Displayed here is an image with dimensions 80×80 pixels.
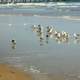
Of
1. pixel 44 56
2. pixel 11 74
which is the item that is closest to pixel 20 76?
pixel 11 74

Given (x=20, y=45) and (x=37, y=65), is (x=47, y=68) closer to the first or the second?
(x=37, y=65)

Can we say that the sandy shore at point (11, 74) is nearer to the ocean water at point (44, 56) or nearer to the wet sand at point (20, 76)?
the wet sand at point (20, 76)

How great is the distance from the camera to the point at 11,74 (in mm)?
14156

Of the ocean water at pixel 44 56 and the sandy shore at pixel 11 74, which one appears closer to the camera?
the sandy shore at pixel 11 74

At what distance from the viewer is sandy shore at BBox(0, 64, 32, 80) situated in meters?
13.5

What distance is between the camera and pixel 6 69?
1509 centimetres

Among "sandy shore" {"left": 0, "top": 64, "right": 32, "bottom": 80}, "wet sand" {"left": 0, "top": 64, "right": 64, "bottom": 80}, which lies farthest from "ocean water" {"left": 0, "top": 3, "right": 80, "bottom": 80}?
"sandy shore" {"left": 0, "top": 64, "right": 32, "bottom": 80}

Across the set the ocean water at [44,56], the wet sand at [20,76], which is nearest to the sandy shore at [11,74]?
the wet sand at [20,76]

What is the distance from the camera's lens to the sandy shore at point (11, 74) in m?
13.5

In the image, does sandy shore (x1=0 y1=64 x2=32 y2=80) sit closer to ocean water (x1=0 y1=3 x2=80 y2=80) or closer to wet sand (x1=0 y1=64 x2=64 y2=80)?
wet sand (x1=0 y1=64 x2=64 y2=80)

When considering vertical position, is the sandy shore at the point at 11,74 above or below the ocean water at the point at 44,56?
above

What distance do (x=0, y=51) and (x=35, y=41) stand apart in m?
3.73

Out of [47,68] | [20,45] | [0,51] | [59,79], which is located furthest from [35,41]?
[59,79]

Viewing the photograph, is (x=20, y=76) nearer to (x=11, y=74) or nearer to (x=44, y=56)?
Answer: (x=11, y=74)
